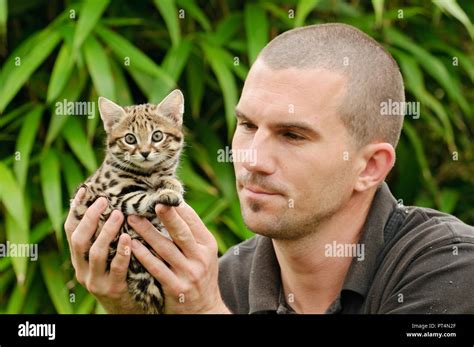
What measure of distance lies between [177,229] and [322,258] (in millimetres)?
373

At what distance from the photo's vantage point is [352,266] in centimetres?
180

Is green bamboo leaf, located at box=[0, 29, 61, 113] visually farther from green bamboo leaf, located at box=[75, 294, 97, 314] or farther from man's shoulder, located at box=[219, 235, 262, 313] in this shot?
man's shoulder, located at box=[219, 235, 262, 313]

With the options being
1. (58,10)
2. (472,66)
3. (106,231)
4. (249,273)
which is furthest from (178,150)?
(472,66)

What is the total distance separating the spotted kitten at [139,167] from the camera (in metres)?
1.71

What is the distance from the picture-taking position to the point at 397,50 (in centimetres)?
323

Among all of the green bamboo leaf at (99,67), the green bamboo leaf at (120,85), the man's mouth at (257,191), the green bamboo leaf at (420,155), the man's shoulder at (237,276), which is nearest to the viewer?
the man's mouth at (257,191)

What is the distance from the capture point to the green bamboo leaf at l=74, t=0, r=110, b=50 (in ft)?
8.70

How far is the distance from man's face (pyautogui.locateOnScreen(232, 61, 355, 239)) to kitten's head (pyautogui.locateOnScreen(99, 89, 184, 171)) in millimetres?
127

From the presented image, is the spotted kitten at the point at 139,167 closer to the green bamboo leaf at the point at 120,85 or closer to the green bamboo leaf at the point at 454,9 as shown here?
the green bamboo leaf at the point at 120,85

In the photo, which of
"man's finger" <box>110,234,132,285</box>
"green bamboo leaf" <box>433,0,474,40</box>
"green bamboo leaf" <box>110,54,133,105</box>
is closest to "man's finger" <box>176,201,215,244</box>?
"man's finger" <box>110,234,132,285</box>

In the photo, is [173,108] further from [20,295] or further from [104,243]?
[20,295]

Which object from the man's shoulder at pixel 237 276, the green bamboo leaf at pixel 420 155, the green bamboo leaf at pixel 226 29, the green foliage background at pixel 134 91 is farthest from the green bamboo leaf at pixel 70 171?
the green bamboo leaf at pixel 420 155

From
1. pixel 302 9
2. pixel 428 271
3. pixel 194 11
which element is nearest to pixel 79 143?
pixel 194 11

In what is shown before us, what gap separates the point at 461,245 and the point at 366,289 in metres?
0.20
